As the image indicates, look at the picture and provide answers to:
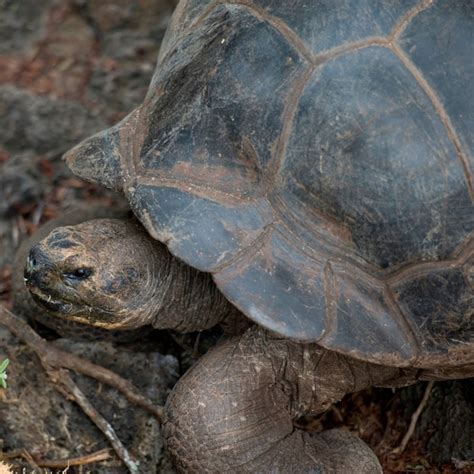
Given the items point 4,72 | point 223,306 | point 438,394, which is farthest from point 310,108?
point 4,72

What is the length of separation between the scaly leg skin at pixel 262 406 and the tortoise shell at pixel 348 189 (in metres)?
0.37

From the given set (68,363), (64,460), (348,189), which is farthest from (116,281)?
(348,189)

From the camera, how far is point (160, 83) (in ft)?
12.7

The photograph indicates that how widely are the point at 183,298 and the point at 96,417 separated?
2.20 ft

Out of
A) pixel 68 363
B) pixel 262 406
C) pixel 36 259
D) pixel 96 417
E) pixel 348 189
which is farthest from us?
pixel 68 363

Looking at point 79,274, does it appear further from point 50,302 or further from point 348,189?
point 348,189

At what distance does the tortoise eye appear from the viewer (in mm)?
3518

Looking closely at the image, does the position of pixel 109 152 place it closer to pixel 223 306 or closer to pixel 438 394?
pixel 223 306

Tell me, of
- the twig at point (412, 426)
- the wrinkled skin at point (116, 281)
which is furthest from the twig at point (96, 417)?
the twig at point (412, 426)

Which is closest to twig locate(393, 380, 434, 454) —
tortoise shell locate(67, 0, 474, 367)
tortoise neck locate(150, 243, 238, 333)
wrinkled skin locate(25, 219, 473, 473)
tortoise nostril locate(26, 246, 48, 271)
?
wrinkled skin locate(25, 219, 473, 473)

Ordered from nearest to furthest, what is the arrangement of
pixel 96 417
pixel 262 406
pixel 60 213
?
pixel 262 406 → pixel 96 417 → pixel 60 213

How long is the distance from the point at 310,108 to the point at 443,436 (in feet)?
5.56

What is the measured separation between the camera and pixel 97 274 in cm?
355

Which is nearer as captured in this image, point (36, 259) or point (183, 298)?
point (36, 259)
